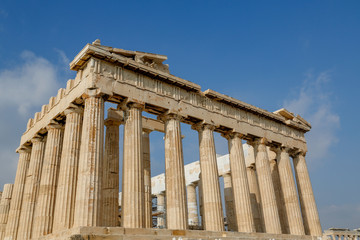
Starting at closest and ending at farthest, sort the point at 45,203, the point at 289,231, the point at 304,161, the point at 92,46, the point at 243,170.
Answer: the point at 92,46 < the point at 45,203 < the point at 243,170 < the point at 289,231 < the point at 304,161

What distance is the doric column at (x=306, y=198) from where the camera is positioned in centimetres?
2998

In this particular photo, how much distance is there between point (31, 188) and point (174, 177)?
10.5m

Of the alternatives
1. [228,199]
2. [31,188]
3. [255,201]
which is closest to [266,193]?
[255,201]

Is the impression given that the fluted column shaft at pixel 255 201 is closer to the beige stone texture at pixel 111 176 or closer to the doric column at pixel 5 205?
the beige stone texture at pixel 111 176

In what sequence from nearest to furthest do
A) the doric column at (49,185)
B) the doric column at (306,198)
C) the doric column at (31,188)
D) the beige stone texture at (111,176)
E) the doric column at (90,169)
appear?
the doric column at (90,169) → the doric column at (49,185) → the beige stone texture at (111,176) → the doric column at (31,188) → the doric column at (306,198)

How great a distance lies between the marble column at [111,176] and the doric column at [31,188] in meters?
5.20

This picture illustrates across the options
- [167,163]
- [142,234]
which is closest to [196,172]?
[167,163]

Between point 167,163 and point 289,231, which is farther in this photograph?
point 289,231

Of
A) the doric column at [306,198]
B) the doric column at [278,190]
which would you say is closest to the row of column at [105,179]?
the doric column at [306,198]

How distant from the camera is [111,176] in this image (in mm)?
22859

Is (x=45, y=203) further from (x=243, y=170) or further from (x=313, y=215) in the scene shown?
(x=313, y=215)

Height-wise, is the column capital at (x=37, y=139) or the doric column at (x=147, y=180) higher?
the column capital at (x=37, y=139)

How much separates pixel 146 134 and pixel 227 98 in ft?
22.3

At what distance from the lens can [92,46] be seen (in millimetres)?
19562
